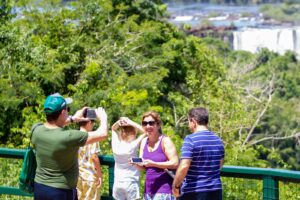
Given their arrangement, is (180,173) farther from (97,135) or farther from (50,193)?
(50,193)

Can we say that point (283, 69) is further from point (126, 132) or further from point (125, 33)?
point (126, 132)

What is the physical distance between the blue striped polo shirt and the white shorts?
0.74 m

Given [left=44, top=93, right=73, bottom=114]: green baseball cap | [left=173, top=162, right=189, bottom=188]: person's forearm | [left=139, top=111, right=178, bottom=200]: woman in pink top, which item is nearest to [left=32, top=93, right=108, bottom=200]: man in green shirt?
[left=44, top=93, right=73, bottom=114]: green baseball cap

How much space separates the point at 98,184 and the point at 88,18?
14.6 m

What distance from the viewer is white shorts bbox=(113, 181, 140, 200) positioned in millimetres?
6172

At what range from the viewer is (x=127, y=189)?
20.3 ft

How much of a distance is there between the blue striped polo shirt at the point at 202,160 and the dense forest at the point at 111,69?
23.7 ft

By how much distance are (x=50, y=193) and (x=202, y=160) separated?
→ 1.20m

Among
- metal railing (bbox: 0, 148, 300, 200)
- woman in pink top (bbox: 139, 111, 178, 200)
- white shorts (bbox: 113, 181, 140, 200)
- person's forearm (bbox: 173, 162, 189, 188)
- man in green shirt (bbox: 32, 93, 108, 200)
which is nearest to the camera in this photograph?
man in green shirt (bbox: 32, 93, 108, 200)

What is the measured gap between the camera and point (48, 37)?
19703 millimetres

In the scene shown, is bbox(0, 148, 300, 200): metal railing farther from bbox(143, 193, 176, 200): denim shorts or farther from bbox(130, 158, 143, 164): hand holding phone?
bbox(130, 158, 143, 164): hand holding phone

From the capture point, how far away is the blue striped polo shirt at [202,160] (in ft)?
17.7

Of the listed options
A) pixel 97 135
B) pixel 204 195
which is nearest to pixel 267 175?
pixel 204 195

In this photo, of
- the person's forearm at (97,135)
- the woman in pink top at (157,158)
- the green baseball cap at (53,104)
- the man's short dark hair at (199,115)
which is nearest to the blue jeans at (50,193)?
the person's forearm at (97,135)
